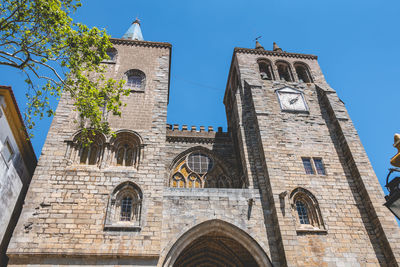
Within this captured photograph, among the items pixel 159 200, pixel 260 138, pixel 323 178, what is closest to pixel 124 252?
pixel 159 200

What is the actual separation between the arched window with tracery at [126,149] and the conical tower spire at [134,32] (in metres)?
12.1

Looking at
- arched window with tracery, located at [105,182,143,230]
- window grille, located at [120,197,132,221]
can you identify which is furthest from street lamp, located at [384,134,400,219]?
window grille, located at [120,197,132,221]

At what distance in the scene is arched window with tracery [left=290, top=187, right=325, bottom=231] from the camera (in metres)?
10.5

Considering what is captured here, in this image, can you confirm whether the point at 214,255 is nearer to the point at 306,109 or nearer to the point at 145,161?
the point at 145,161

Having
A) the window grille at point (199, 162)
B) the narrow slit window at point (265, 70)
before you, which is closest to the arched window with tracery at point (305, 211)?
the window grille at point (199, 162)

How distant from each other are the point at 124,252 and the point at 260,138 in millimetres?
7261

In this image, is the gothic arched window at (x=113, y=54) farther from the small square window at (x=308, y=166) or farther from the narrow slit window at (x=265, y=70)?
the small square window at (x=308, y=166)

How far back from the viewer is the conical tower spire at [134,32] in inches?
869

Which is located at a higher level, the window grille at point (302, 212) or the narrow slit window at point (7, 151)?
the narrow slit window at point (7, 151)

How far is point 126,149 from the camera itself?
12070mm

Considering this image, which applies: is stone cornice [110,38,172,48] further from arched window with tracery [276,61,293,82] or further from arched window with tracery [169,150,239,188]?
arched window with tracery [276,61,293,82]

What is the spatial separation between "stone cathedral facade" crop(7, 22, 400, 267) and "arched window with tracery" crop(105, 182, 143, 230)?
0.04 meters

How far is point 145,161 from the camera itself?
445 inches

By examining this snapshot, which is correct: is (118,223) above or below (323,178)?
below
